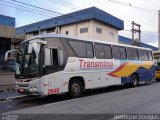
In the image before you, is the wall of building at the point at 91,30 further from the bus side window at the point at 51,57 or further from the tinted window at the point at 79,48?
the bus side window at the point at 51,57

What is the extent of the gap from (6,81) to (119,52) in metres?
7.47

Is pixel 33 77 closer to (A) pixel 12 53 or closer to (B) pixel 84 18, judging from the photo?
(A) pixel 12 53

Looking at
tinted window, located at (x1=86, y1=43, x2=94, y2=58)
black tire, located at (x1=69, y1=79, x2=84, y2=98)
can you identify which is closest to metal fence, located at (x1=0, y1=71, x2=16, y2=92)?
black tire, located at (x1=69, y1=79, x2=84, y2=98)

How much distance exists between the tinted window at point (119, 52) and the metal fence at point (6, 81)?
6738mm

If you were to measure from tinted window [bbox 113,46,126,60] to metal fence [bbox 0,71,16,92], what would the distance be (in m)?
6.74

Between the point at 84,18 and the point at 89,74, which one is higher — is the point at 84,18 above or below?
above

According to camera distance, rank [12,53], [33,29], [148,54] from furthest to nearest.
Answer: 1. [33,29]
2. [148,54]
3. [12,53]

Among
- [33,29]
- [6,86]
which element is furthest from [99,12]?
[6,86]

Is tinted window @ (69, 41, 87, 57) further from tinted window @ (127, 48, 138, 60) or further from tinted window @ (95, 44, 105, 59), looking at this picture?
tinted window @ (127, 48, 138, 60)

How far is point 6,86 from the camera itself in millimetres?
16953

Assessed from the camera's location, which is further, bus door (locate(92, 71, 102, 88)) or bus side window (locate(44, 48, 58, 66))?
bus door (locate(92, 71, 102, 88))

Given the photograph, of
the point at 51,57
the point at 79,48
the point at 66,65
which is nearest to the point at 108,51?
the point at 79,48

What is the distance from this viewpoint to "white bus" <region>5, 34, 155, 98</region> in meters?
A: 12.2

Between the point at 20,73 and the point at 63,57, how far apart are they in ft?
7.15
